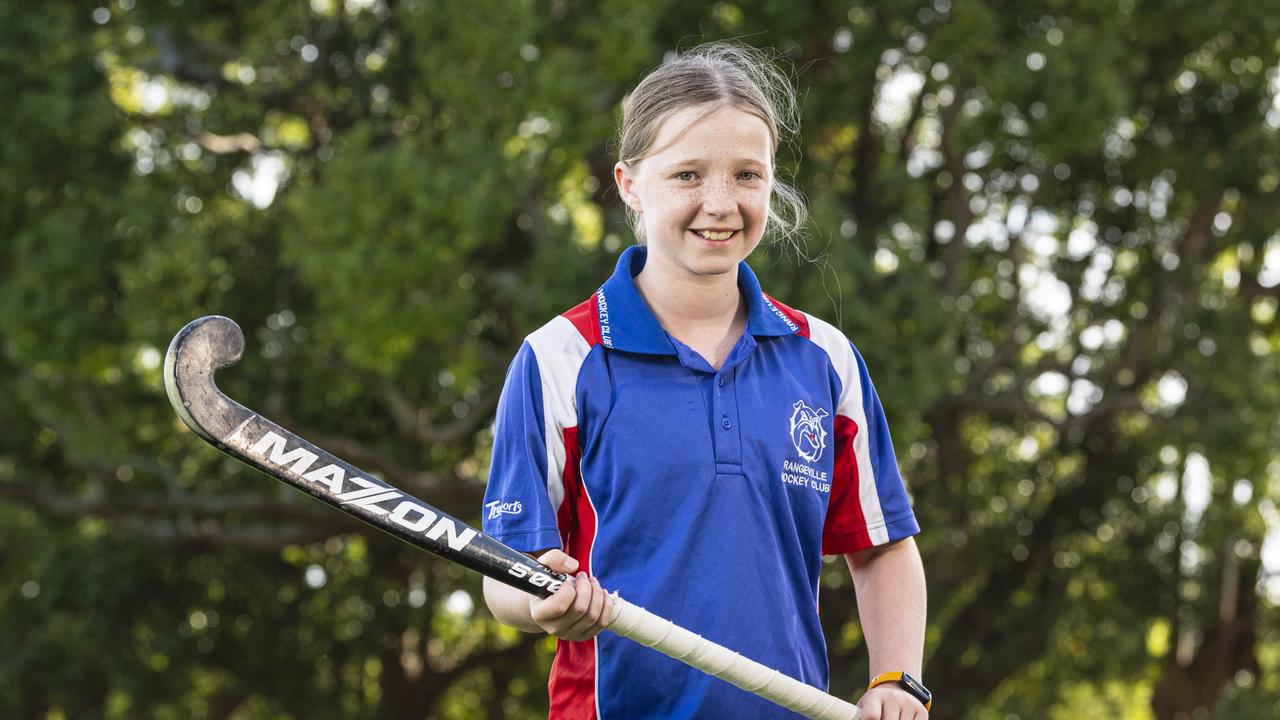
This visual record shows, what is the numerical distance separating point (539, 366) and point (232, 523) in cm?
1177

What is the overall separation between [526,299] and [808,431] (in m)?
7.56

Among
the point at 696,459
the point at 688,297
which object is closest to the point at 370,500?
the point at 696,459

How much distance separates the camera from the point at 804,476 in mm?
2361

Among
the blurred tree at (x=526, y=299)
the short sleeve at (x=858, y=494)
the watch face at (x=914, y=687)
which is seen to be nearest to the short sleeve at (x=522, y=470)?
the short sleeve at (x=858, y=494)

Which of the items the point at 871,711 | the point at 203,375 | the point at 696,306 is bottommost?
the point at 871,711

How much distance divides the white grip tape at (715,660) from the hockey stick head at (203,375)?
0.58 m

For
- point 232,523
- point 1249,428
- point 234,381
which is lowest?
point 232,523

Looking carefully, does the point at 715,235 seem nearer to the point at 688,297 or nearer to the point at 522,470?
the point at 688,297

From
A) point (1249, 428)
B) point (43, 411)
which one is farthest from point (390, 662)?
point (1249, 428)

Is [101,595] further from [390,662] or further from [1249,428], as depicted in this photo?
[1249,428]

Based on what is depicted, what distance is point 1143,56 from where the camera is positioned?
11.2 meters

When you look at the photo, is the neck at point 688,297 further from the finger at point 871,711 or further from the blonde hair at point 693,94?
the finger at point 871,711

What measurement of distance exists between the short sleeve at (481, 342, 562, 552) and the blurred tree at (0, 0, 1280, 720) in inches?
265

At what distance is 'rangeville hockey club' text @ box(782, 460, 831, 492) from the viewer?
233 centimetres
